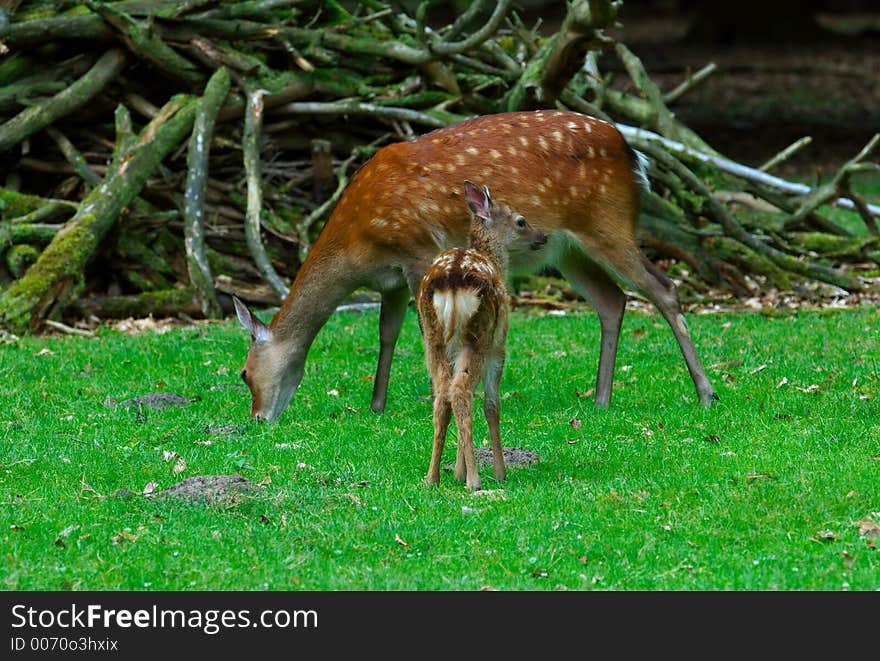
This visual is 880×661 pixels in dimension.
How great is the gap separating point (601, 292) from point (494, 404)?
2549 mm

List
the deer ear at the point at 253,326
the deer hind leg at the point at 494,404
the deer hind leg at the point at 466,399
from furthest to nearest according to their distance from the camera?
the deer ear at the point at 253,326, the deer hind leg at the point at 494,404, the deer hind leg at the point at 466,399

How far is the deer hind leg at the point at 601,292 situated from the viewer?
8.66 metres

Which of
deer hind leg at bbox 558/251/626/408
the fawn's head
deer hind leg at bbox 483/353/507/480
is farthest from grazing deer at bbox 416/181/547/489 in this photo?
deer hind leg at bbox 558/251/626/408

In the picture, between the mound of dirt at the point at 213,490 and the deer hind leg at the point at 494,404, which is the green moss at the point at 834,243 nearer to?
the deer hind leg at the point at 494,404

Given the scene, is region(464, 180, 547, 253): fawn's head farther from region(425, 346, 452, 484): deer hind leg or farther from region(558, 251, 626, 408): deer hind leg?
region(558, 251, 626, 408): deer hind leg

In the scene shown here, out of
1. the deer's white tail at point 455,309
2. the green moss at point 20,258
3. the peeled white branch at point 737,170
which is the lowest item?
the deer's white tail at point 455,309

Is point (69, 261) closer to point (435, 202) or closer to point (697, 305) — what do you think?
point (435, 202)

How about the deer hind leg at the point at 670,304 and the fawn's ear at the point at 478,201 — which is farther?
the deer hind leg at the point at 670,304

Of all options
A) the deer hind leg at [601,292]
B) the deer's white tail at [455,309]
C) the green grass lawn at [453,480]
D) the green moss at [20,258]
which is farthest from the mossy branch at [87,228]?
the deer's white tail at [455,309]

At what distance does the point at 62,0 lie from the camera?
1341 cm

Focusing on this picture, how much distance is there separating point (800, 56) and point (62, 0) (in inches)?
613

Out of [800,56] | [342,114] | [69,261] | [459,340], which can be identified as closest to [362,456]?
[459,340]

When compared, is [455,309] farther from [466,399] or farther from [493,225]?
[493,225]

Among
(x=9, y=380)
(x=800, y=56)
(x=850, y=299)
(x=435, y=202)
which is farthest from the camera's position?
(x=800, y=56)
